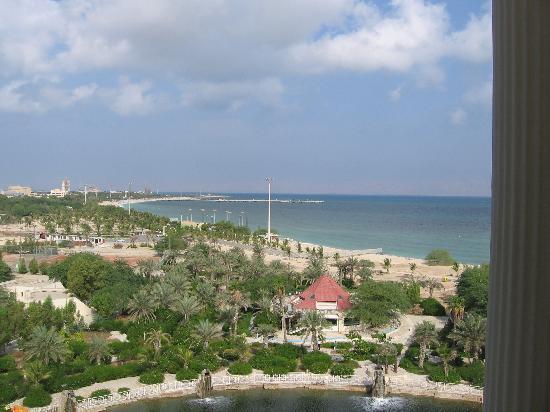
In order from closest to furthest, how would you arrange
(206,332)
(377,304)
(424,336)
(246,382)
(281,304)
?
1. (246,382)
2. (424,336)
3. (206,332)
4. (377,304)
5. (281,304)

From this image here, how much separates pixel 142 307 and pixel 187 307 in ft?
9.13

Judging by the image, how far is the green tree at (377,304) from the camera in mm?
31531

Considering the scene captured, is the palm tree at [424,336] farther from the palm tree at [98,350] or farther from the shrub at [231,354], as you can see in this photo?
the palm tree at [98,350]

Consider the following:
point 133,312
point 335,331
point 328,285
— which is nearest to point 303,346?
point 335,331

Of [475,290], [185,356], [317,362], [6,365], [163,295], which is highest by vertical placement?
[475,290]

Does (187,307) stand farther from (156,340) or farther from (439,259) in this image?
(439,259)

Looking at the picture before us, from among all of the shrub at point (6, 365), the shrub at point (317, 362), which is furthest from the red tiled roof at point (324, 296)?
the shrub at point (6, 365)

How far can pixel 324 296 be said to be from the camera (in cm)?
3441

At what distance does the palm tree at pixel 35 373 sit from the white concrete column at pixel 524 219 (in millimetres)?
21294

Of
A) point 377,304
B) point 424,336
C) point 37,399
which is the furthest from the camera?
point 377,304

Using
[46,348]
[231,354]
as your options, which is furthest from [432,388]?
[46,348]

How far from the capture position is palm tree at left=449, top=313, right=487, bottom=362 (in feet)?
82.4

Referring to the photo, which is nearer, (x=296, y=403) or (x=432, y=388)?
(x=296, y=403)

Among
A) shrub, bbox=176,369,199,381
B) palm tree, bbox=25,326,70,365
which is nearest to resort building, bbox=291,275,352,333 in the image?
shrub, bbox=176,369,199,381
